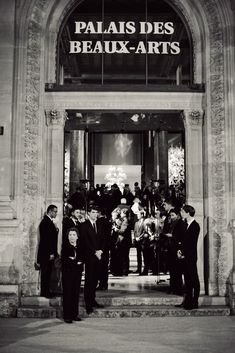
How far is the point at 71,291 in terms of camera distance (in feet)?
27.0

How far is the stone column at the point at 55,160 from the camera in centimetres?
1032

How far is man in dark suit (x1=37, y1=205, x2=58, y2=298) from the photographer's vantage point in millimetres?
9422

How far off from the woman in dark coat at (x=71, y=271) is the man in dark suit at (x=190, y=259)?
197 centimetres

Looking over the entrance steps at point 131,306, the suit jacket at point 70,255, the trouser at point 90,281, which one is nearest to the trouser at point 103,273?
the entrance steps at point 131,306

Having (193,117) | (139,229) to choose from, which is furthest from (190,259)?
(139,229)

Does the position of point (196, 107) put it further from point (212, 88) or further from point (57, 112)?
point (57, 112)

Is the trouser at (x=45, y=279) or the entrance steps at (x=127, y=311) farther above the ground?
the trouser at (x=45, y=279)

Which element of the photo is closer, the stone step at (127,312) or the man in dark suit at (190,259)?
the stone step at (127,312)

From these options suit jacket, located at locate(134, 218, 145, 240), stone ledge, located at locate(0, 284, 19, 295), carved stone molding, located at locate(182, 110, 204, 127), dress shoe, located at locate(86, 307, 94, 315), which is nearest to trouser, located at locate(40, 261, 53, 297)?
stone ledge, located at locate(0, 284, 19, 295)

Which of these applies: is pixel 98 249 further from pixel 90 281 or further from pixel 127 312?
pixel 127 312

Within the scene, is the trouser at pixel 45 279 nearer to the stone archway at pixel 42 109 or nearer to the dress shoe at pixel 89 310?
the stone archway at pixel 42 109

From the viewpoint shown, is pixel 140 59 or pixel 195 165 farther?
pixel 140 59

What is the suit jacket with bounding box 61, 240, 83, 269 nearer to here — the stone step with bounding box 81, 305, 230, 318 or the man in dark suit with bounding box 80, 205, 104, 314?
the man in dark suit with bounding box 80, 205, 104, 314

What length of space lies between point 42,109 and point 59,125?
0.48 meters
